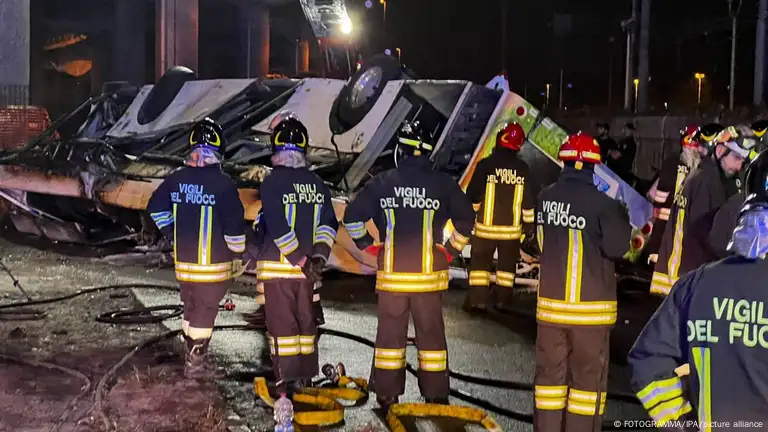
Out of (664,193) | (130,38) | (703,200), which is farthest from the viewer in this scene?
(130,38)

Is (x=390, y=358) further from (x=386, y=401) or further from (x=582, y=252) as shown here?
(x=582, y=252)

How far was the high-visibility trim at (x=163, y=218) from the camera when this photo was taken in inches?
227

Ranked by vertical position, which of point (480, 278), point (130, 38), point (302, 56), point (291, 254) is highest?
point (302, 56)

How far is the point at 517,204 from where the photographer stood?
26.1ft

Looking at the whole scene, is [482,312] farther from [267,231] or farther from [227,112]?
[227,112]

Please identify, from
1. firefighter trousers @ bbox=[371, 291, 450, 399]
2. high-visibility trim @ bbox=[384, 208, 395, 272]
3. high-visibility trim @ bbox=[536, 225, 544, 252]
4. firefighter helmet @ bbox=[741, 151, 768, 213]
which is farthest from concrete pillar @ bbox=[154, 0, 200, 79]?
firefighter helmet @ bbox=[741, 151, 768, 213]

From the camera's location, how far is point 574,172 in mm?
4430

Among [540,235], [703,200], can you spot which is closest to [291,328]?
[540,235]

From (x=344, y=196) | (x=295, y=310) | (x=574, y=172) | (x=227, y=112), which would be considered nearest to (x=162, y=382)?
(x=295, y=310)

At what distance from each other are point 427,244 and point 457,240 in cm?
32

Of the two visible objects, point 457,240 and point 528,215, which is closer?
point 457,240

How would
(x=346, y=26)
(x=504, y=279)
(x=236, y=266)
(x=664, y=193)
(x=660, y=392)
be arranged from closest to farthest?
(x=660, y=392) → (x=236, y=266) → (x=504, y=279) → (x=664, y=193) → (x=346, y=26)

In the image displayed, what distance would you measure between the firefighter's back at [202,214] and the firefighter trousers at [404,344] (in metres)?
1.14

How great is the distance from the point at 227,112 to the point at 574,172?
7.91 metres
